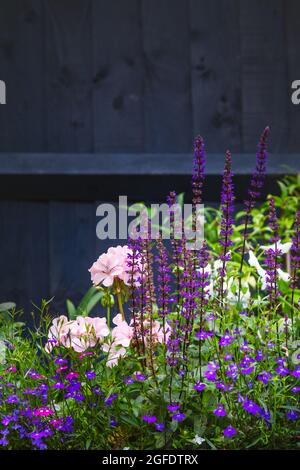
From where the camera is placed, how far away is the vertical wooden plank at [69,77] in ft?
12.3

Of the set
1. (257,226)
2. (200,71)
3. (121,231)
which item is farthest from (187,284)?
(200,71)

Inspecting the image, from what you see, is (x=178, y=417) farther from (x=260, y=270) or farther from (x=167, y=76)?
(x=167, y=76)

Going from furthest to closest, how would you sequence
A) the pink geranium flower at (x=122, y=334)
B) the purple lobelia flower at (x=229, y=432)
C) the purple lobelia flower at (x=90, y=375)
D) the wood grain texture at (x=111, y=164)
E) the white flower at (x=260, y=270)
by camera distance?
the wood grain texture at (x=111, y=164) → the white flower at (x=260, y=270) → the pink geranium flower at (x=122, y=334) → the purple lobelia flower at (x=90, y=375) → the purple lobelia flower at (x=229, y=432)

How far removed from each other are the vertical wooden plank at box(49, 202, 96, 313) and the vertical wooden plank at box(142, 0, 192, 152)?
428 mm

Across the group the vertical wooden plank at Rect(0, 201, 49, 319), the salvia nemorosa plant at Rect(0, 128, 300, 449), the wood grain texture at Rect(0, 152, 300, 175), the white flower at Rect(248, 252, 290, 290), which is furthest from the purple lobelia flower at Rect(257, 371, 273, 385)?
the vertical wooden plank at Rect(0, 201, 49, 319)

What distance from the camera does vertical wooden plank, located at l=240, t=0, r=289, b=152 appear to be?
12.3 ft

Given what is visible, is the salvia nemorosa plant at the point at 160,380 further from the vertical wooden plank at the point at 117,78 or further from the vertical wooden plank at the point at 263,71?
the vertical wooden plank at the point at 263,71

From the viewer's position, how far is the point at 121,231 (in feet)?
12.0

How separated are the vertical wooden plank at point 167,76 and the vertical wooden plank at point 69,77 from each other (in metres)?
0.27

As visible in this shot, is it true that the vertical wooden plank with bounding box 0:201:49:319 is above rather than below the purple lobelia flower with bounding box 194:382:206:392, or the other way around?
above

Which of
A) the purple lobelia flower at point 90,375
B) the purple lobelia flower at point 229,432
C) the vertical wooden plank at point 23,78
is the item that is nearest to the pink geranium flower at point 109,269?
the purple lobelia flower at point 90,375

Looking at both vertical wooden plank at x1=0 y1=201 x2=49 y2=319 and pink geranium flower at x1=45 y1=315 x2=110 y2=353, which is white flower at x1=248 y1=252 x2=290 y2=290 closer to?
pink geranium flower at x1=45 y1=315 x2=110 y2=353
